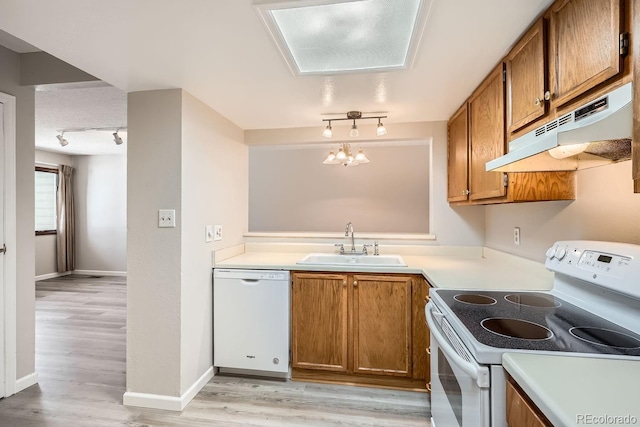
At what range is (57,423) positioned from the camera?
5.78ft

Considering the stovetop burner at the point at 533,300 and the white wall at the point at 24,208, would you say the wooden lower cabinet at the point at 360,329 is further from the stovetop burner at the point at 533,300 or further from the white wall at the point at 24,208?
the white wall at the point at 24,208

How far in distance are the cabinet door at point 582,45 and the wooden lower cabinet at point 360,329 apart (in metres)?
1.38

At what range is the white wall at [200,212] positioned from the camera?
1.96m

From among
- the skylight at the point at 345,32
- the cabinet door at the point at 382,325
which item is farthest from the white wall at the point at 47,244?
the cabinet door at the point at 382,325

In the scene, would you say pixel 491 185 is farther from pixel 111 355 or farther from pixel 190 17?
pixel 111 355

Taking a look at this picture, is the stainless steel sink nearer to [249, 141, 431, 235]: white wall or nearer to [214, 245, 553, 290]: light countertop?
[214, 245, 553, 290]: light countertop

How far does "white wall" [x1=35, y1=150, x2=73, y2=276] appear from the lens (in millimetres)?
5242

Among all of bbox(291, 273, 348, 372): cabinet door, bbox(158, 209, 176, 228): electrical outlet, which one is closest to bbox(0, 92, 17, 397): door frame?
bbox(158, 209, 176, 228): electrical outlet

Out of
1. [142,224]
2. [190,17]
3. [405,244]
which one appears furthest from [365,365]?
→ [190,17]

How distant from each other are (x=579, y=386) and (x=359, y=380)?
1.73 meters

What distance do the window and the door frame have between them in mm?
4386

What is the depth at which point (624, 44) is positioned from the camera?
0.85 metres

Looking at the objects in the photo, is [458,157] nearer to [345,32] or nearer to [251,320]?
[345,32]

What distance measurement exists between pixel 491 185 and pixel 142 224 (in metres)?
2.20
